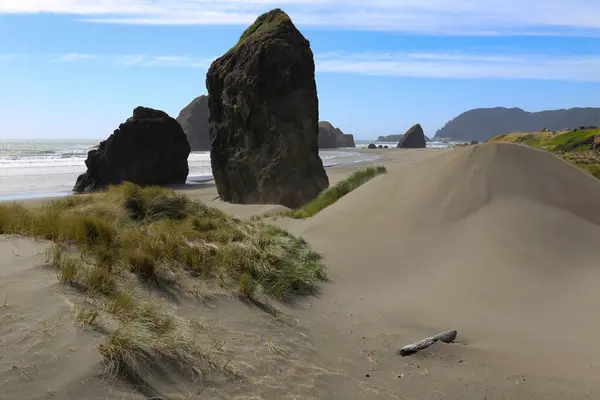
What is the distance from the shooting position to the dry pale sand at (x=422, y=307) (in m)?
3.81

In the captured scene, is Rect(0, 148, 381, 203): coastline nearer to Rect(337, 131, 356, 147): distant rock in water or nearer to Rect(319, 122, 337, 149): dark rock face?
Rect(319, 122, 337, 149): dark rock face

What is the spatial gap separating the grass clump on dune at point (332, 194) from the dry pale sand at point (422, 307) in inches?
91.8

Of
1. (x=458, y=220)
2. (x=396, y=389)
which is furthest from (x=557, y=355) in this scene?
(x=458, y=220)

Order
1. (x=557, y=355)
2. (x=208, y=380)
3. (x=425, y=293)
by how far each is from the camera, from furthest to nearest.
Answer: (x=425, y=293) → (x=557, y=355) → (x=208, y=380)

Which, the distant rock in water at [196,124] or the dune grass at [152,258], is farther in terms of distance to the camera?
the distant rock in water at [196,124]

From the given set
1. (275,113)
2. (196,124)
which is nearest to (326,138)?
(196,124)

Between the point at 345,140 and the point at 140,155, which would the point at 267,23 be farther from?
the point at 345,140

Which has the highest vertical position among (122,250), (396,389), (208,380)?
(122,250)

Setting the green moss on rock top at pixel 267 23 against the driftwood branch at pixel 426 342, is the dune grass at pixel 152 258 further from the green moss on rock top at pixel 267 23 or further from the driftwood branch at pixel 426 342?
the green moss on rock top at pixel 267 23

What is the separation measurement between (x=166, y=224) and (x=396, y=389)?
4.39 meters

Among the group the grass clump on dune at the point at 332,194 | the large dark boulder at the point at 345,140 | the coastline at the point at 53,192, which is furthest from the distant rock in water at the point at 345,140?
the grass clump on dune at the point at 332,194

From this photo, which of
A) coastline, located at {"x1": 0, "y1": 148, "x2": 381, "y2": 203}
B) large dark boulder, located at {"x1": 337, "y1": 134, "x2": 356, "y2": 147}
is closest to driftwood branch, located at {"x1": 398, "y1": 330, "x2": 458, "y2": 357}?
coastline, located at {"x1": 0, "y1": 148, "x2": 381, "y2": 203}

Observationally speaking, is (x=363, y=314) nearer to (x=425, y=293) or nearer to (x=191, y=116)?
(x=425, y=293)

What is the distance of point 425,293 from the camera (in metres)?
6.44
